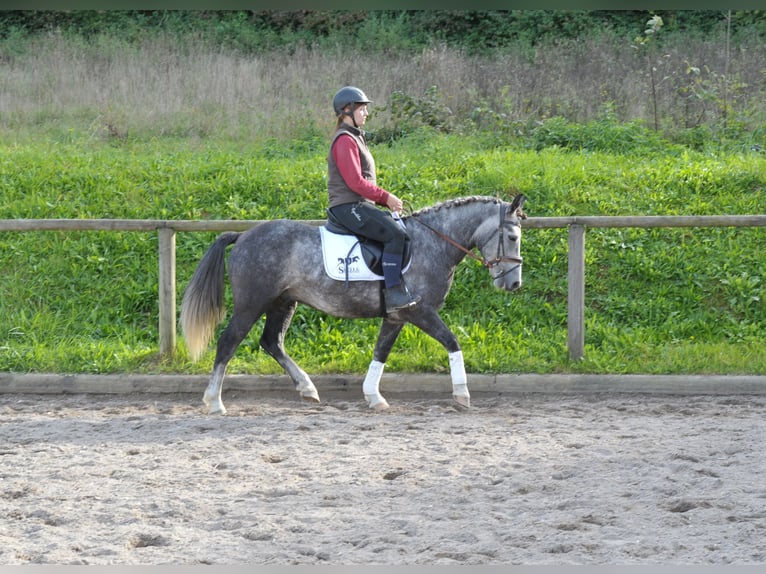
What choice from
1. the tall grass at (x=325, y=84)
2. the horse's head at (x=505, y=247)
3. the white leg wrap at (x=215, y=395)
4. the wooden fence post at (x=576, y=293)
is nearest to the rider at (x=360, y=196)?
the horse's head at (x=505, y=247)

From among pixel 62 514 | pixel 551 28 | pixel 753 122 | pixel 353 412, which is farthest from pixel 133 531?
pixel 551 28

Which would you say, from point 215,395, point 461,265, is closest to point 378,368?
point 215,395

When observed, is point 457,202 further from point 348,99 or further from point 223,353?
point 223,353

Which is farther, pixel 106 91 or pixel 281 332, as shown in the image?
pixel 106 91

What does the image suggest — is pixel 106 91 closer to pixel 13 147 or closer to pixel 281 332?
pixel 13 147

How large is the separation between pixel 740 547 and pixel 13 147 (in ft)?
35.3

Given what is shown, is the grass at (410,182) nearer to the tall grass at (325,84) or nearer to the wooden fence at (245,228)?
the tall grass at (325,84)

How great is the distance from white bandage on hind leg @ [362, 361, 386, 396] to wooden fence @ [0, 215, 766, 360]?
1452 mm

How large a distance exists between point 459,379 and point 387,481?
2.03m

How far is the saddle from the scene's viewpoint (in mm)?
6871

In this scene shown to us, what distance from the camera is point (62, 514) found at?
174 inches

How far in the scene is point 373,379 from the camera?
23.3 feet

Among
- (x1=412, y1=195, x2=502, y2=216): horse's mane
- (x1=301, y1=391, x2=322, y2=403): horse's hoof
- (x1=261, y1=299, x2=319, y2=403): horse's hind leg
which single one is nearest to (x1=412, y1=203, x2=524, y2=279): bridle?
(x1=412, y1=195, x2=502, y2=216): horse's mane

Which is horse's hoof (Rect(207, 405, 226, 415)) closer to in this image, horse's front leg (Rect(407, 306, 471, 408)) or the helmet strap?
horse's front leg (Rect(407, 306, 471, 408))
